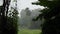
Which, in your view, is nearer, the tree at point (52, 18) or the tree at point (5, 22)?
the tree at point (52, 18)

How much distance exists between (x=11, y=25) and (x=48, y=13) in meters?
2.78

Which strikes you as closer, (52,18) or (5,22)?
(52,18)

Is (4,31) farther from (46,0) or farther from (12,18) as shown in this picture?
(46,0)

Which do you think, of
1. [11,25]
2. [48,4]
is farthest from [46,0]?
[11,25]

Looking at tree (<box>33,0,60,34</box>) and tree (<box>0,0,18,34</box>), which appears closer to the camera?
tree (<box>33,0,60,34</box>)

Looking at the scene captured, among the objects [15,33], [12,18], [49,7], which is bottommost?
[15,33]

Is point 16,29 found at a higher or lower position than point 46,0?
lower

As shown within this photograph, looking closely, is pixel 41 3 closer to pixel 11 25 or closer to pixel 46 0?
pixel 46 0

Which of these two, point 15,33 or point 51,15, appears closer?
point 51,15

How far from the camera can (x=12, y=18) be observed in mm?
11352

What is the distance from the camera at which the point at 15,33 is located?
11.3 m

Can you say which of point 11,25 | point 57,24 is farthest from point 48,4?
point 11,25

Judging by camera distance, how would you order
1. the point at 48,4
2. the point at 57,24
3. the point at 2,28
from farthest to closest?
the point at 2,28
the point at 48,4
the point at 57,24

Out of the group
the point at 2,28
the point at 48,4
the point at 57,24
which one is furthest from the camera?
the point at 2,28
